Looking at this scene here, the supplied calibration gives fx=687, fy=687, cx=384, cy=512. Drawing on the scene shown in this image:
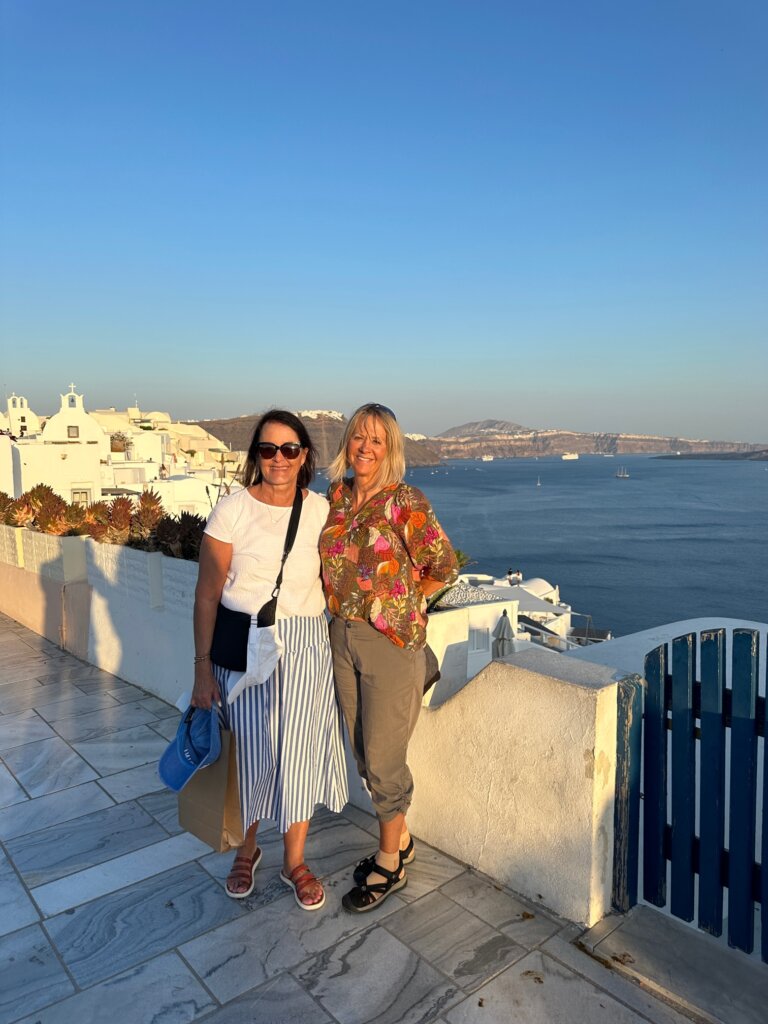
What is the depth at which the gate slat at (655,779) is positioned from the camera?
2.20 metres

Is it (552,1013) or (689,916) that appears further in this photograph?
(689,916)

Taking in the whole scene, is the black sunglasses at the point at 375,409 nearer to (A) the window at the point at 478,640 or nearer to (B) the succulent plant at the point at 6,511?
(B) the succulent plant at the point at 6,511

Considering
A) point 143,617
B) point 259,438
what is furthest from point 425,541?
point 143,617

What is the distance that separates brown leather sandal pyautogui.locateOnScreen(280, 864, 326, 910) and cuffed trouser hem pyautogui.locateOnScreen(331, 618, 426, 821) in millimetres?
346

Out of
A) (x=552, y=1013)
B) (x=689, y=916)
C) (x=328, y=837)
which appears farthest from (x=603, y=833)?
(x=328, y=837)

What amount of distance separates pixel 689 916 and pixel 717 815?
15.8 inches

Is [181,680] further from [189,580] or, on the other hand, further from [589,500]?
[589,500]

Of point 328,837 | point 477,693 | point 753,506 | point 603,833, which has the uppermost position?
point 477,693

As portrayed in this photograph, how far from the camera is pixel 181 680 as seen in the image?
4629 millimetres

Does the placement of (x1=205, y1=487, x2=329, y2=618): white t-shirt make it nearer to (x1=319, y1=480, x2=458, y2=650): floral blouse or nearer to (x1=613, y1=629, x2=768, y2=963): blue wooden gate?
(x1=319, y1=480, x2=458, y2=650): floral blouse

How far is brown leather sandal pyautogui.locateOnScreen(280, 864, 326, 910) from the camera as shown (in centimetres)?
242

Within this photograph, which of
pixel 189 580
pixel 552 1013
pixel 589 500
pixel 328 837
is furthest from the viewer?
pixel 589 500

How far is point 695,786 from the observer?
218 centimetres

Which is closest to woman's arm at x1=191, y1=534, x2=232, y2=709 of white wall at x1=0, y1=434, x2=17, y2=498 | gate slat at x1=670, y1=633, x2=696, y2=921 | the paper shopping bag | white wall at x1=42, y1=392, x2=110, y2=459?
the paper shopping bag
